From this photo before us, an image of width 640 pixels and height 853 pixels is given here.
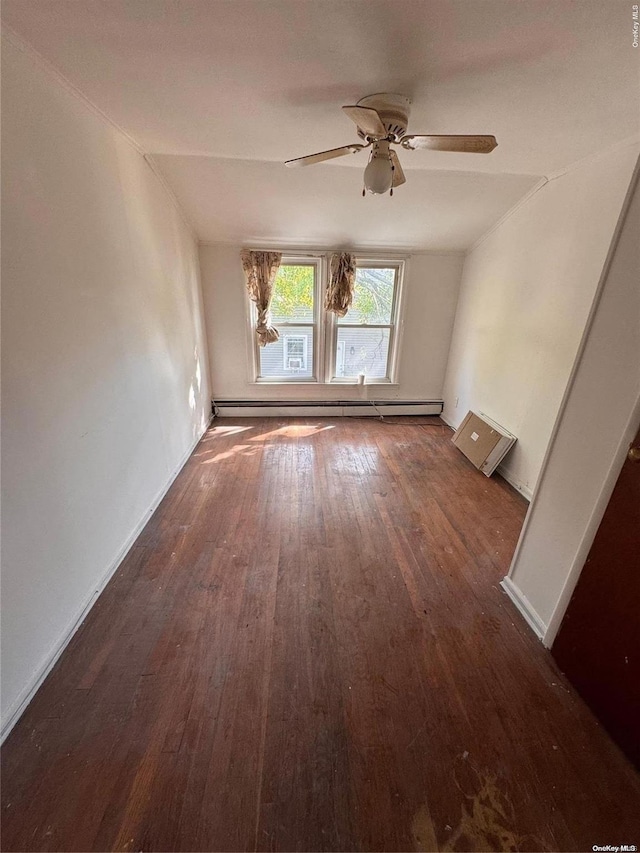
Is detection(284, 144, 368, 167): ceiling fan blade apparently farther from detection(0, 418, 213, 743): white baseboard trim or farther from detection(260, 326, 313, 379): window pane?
detection(0, 418, 213, 743): white baseboard trim

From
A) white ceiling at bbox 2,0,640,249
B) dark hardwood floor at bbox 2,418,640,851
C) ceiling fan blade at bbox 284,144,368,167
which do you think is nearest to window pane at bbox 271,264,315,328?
white ceiling at bbox 2,0,640,249

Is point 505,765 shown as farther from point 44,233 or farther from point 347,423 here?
point 347,423

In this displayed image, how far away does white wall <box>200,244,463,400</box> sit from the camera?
368cm

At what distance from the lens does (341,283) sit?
12.1 ft

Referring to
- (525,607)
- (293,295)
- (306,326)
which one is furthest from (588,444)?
(293,295)

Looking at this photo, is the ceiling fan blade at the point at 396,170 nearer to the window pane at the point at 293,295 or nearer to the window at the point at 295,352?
the window pane at the point at 293,295

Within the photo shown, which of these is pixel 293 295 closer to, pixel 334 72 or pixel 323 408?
pixel 323 408

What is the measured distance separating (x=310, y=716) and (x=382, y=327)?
3.79 meters

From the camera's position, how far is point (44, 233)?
128 centimetres

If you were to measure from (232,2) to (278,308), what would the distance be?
2.91 m

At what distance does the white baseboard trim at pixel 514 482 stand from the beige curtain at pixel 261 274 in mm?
2976

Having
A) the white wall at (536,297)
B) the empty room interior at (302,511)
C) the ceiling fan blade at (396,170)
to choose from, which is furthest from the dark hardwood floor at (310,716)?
the ceiling fan blade at (396,170)

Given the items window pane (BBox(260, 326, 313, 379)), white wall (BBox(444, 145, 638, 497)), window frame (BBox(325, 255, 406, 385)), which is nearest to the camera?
white wall (BBox(444, 145, 638, 497))

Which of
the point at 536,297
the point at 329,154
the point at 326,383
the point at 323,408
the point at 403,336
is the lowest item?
the point at 323,408
